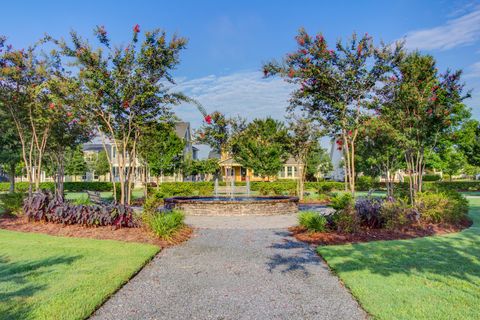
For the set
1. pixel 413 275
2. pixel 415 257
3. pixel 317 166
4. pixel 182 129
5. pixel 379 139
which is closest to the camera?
pixel 413 275

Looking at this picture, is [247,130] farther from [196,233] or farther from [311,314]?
[311,314]

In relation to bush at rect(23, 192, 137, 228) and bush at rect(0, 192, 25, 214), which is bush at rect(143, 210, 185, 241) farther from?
bush at rect(0, 192, 25, 214)

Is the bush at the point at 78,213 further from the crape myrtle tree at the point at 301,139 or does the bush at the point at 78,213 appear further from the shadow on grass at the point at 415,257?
the crape myrtle tree at the point at 301,139

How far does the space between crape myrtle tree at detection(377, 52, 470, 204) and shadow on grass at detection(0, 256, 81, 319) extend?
10.4 m

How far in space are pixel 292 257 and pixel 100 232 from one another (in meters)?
5.00

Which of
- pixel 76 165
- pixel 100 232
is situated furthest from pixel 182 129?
pixel 100 232

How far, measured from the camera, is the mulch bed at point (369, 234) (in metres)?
8.31

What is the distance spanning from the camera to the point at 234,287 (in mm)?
5047

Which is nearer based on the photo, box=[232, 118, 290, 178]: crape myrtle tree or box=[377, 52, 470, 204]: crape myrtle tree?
box=[377, 52, 470, 204]: crape myrtle tree

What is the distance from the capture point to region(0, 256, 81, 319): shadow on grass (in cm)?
400

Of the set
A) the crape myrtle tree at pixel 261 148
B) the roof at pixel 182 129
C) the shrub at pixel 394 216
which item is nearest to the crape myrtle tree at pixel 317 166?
the crape myrtle tree at pixel 261 148

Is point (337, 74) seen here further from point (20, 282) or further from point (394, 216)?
point (20, 282)

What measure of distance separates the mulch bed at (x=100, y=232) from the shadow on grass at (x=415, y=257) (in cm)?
357

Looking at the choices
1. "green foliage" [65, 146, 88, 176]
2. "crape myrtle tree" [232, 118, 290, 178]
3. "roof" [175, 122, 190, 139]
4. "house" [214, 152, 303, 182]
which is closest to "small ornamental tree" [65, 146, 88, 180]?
"green foliage" [65, 146, 88, 176]
